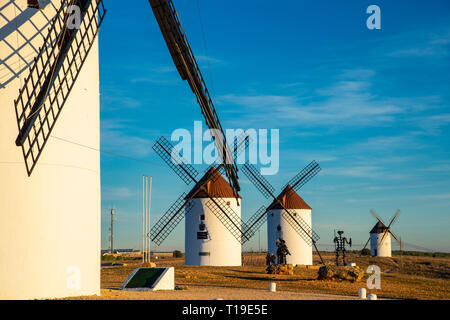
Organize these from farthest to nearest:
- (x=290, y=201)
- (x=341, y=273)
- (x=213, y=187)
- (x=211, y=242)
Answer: (x=290, y=201) → (x=213, y=187) → (x=211, y=242) → (x=341, y=273)

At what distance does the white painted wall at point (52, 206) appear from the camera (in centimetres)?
1245

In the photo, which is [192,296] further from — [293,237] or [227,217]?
[293,237]

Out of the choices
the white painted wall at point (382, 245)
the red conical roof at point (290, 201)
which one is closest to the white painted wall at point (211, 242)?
the red conical roof at point (290, 201)

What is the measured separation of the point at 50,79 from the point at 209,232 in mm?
26558

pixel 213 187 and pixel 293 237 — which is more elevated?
pixel 213 187

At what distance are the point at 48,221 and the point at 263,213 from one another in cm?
3092

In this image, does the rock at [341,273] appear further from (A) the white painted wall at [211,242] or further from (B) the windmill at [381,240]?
(B) the windmill at [381,240]

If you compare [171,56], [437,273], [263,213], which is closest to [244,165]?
[263,213]

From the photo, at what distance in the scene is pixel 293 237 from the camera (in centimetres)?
4397

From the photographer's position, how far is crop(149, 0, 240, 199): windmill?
16.2 metres

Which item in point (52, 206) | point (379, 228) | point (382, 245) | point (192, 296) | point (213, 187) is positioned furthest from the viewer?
point (379, 228)

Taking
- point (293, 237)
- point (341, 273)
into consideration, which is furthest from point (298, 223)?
point (341, 273)

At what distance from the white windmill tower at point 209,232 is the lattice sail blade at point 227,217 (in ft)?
0.24
